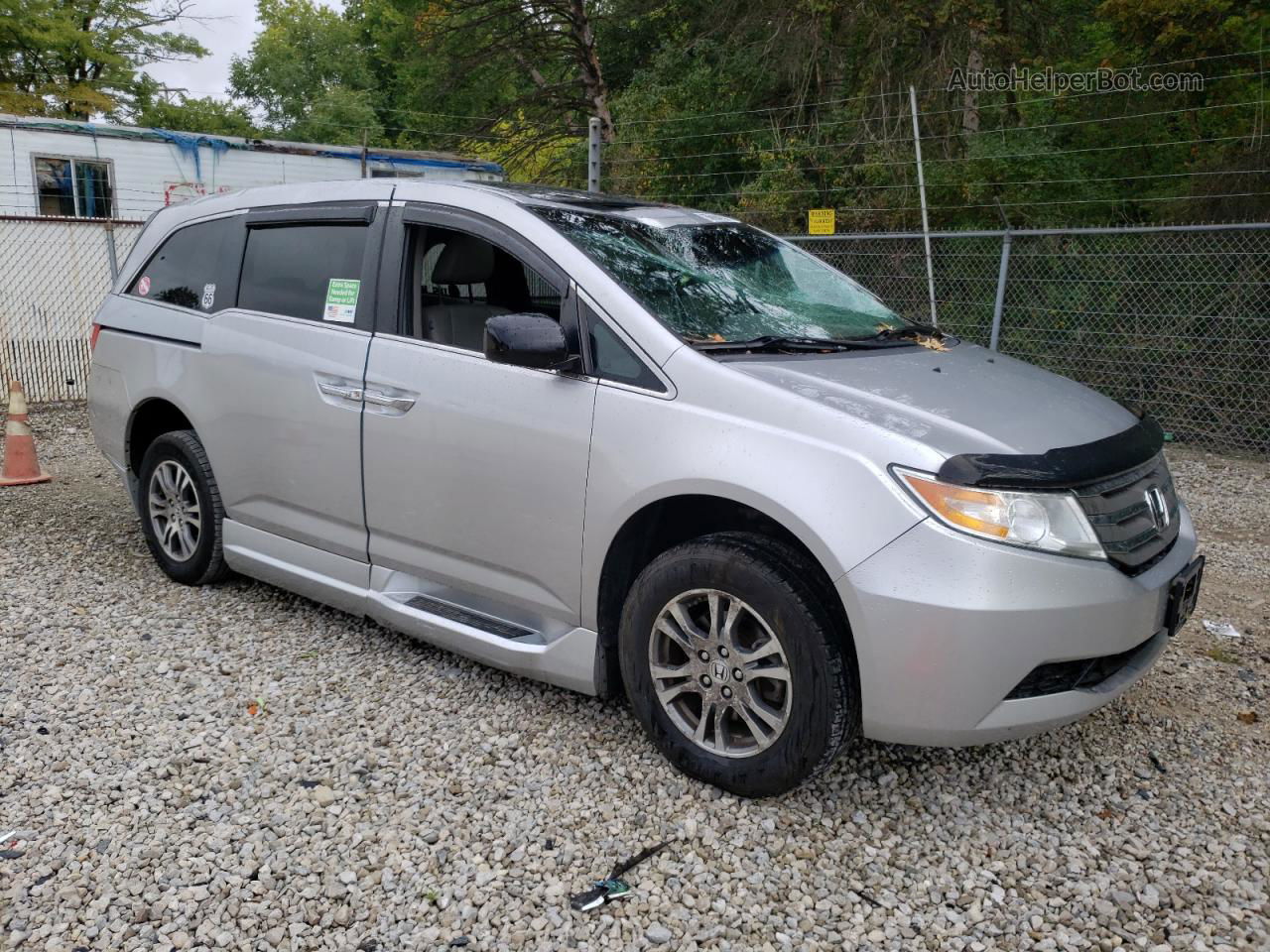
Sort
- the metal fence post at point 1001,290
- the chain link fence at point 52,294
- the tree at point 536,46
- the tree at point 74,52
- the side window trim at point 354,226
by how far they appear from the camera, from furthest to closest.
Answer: the tree at point 74,52, the tree at point 536,46, the chain link fence at point 52,294, the metal fence post at point 1001,290, the side window trim at point 354,226

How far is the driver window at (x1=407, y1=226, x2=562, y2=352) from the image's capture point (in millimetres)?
3850

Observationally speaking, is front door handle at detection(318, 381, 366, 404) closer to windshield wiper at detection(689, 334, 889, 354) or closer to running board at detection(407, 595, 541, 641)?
running board at detection(407, 595, 541, 641)

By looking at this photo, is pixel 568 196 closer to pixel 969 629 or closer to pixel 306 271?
pixel 306 271

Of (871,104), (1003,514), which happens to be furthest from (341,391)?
(871,104)

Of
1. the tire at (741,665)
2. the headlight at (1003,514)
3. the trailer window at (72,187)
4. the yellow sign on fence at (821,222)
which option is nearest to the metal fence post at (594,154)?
the yellow sign on fence at (821,222)

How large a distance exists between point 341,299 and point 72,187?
50.7 feet

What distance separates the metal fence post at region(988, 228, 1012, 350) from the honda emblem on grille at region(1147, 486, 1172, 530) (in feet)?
19.6

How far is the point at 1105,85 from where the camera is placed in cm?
1166

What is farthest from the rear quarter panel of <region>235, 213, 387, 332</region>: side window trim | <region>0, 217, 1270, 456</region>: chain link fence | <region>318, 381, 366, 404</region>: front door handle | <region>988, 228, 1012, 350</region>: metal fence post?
<region>988, 228, 1012, 350</region>: metal fence post

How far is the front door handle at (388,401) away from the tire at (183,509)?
1.24m

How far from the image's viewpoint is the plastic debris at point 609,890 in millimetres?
2625

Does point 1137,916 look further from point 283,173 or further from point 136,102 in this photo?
point 136,102

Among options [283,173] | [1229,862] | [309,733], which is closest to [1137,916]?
[1229,862]

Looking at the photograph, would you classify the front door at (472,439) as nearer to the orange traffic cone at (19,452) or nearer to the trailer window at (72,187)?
the orange traffic cone at (19,452)
